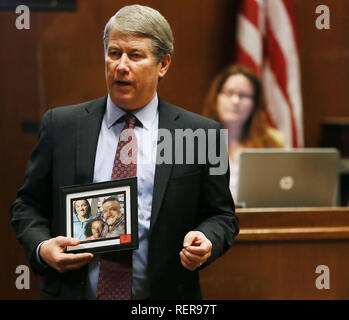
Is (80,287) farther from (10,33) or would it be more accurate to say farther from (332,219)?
(10,33)

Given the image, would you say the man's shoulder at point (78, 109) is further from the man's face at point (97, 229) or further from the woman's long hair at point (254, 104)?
the woman's long hair at point (254, 104)

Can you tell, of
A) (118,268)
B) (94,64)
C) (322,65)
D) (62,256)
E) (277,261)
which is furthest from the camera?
(322,65)

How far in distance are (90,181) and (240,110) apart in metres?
2.02

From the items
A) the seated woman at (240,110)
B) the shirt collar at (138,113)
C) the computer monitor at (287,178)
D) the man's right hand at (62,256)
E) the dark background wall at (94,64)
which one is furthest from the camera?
the dark background wall at (94,64)

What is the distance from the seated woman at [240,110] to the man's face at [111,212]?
1976 millimetres

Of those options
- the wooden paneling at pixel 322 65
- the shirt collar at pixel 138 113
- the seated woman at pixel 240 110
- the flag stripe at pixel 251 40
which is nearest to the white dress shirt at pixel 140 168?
the shirt collar at pixel 138 113

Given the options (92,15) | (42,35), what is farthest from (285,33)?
(42,35)

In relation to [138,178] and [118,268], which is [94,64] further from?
[118,268]

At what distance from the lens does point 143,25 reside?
1.60m

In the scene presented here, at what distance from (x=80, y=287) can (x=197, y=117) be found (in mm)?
646

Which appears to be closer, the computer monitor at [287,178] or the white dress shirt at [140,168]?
the white dress shirt at [140,168]

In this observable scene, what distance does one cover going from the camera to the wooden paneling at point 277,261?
8.21 ft

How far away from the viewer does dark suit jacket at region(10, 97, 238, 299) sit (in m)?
1.65

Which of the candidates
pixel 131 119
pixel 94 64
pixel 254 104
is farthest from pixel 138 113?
pixel 94 64
